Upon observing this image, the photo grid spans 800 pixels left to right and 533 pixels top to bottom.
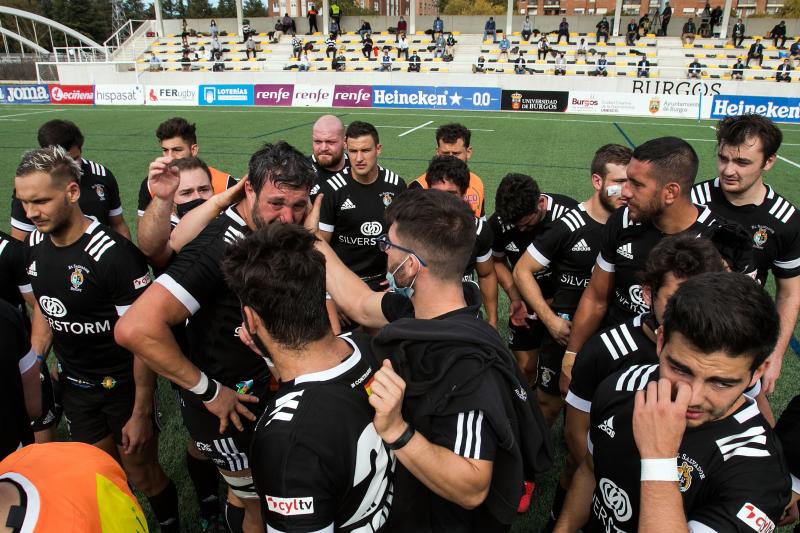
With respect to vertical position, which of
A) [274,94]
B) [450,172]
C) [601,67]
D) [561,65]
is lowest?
[450,172]

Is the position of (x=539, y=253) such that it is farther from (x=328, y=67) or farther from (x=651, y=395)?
(x=328, y=67)

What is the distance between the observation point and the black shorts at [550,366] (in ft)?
13.9

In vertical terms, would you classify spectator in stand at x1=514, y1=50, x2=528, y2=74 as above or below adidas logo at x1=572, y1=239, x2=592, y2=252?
above

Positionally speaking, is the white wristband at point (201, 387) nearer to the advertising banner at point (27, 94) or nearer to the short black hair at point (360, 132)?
the short black hair at point (360, 132)

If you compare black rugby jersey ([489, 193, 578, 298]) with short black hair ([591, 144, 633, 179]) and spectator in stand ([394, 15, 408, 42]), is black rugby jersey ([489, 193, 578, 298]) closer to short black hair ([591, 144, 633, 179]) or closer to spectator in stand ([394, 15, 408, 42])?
short black hair ([591, 144, 633, 179])

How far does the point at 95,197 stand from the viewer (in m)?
5.22

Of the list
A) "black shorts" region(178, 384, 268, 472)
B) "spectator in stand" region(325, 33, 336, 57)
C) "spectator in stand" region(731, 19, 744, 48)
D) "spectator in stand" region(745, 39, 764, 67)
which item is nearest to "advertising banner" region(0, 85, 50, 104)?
"spectator in stand" region(325, 33, 336, 57)

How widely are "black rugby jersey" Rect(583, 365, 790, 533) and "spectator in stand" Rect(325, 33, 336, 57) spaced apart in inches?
1439

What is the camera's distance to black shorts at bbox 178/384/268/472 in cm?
292

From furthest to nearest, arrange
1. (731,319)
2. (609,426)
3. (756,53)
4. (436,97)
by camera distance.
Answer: (756,53)
(436,97)
(609,426)
(731,319)

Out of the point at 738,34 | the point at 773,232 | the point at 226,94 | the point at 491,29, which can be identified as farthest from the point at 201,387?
the point at 738,34

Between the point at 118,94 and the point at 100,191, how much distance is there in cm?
2637

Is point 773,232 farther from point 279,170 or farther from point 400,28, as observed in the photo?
point 400,28

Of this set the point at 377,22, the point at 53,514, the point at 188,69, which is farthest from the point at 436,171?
the point at 377,22
